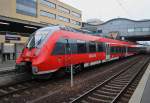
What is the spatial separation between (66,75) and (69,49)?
218cm

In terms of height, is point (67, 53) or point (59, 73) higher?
point (67, 53)

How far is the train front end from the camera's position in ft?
38.2

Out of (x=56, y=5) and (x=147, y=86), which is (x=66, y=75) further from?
(x=56, y=5)

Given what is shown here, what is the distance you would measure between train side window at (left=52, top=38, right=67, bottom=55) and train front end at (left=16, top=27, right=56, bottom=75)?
62 centimetres

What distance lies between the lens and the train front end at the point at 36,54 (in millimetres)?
11641

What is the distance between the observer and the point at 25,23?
72.3 ft

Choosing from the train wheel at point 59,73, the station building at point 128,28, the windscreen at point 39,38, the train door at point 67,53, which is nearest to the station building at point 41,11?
the station building at point 128,28

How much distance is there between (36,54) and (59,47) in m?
1.55

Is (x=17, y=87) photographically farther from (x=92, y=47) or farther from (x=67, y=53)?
(x=92, y=47)

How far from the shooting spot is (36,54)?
12.0m

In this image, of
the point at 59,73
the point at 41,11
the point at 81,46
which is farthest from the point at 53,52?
the point at 41,11

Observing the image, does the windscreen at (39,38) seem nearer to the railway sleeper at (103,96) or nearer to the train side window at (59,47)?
the train side window at (59,47)

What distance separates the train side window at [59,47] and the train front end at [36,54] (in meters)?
0.62

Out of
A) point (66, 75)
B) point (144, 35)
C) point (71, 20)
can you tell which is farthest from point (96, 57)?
point (71, 20)
